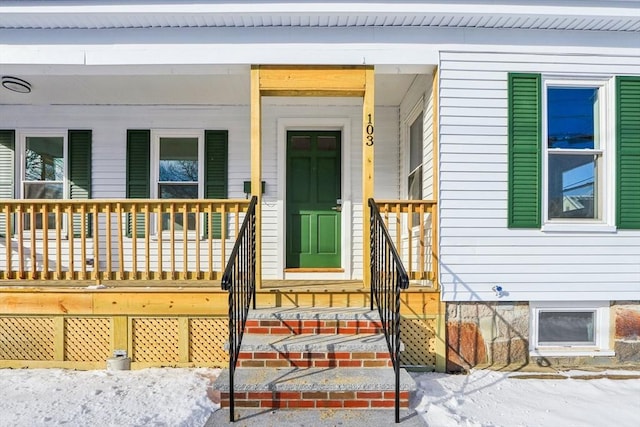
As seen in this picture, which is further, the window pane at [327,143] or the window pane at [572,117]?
the window pane at [327,143]

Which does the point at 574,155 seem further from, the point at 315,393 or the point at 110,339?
the point at 110,339

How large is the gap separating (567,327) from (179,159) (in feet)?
15.7

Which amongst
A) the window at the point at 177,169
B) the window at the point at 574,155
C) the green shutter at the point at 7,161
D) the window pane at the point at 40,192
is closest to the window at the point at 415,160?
the window at the point at 574,155

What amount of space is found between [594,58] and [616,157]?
3.16ft

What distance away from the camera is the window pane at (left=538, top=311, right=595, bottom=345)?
390cm

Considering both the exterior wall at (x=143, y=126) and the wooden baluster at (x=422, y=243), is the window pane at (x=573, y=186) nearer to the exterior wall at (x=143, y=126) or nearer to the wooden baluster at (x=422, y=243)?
the wooden baluster at (x=422, y=243)

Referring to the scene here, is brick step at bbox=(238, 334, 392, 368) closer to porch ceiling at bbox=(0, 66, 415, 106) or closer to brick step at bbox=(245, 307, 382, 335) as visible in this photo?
brick step at bbox=(245, 307, 382, 335)

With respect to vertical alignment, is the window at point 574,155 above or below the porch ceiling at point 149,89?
below

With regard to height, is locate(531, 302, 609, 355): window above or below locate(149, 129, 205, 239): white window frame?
below

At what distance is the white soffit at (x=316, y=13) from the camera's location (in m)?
3.50

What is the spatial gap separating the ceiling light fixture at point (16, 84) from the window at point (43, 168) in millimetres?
747

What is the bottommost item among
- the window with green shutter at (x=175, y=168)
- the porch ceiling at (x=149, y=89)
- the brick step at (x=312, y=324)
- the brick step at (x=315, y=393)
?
the brick step at (x=315, y=393)

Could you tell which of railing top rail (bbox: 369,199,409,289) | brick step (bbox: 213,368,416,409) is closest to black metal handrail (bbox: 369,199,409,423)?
railing top rail (bbox: 369,199,409,289)

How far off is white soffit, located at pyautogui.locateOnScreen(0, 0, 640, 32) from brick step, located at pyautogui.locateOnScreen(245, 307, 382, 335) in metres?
2.61
